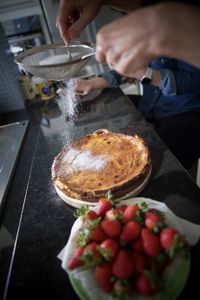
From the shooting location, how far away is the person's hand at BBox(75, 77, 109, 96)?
1569 millimetres

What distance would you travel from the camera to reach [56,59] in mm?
1105

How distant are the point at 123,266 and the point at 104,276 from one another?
1.8 inches

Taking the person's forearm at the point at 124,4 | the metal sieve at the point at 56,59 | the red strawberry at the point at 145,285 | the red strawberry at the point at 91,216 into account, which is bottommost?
the red strawberry at the point at 145,285

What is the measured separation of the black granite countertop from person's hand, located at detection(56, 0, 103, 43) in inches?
18.6

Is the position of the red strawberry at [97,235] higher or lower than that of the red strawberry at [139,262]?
higher

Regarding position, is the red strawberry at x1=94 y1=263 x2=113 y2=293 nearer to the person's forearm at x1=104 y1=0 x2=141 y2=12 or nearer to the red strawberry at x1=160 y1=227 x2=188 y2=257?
the red strawberry at x1=160 y1=227 x2=188 y2=257

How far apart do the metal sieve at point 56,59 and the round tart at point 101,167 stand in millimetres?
287

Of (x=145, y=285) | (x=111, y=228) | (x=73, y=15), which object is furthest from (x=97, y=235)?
(x=73, y=15)

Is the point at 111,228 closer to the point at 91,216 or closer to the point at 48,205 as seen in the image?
the point at 91,216

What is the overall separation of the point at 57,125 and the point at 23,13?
128 cm

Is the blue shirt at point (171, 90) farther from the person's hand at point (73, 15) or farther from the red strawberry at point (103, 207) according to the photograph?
the red strawberry at point (103, 207)

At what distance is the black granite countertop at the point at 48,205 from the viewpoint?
2.25 feet

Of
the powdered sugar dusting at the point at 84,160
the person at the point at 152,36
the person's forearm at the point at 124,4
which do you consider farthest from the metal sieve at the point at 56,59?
the person at the point at 152,36

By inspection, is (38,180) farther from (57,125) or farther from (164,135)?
(164,135)
